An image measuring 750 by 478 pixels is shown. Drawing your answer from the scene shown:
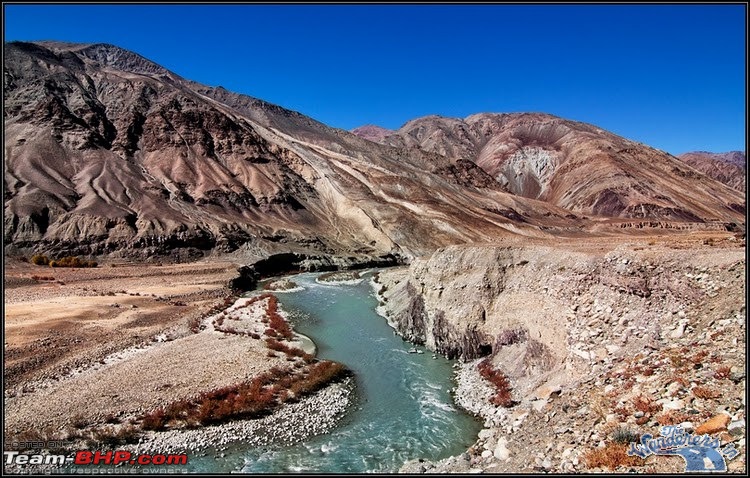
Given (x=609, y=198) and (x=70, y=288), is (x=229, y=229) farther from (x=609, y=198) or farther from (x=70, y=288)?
(x=609, y=198)

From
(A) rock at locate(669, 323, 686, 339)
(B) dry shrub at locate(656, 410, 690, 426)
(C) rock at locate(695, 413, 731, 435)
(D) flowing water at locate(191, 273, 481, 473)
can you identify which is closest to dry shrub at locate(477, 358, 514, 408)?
(D) flowing water at locate(191, 273, 481, 473)

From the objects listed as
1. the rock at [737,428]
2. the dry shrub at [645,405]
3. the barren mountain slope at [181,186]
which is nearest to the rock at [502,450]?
the dry shrub at [645,405]

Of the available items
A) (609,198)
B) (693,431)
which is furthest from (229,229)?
(609,198)

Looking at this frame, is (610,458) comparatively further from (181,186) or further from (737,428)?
(181,186)

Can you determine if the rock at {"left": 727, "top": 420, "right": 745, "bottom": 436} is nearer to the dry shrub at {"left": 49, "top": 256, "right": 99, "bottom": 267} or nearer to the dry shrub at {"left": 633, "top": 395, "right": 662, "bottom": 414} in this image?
the dry shrub at {"left": 633, "top": 395, "right": 662, "bottom": 414}

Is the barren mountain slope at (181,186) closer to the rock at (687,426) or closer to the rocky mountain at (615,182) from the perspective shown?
the rocky mountain at (615,182)

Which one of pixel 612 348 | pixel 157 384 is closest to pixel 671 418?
pixel 612 348
